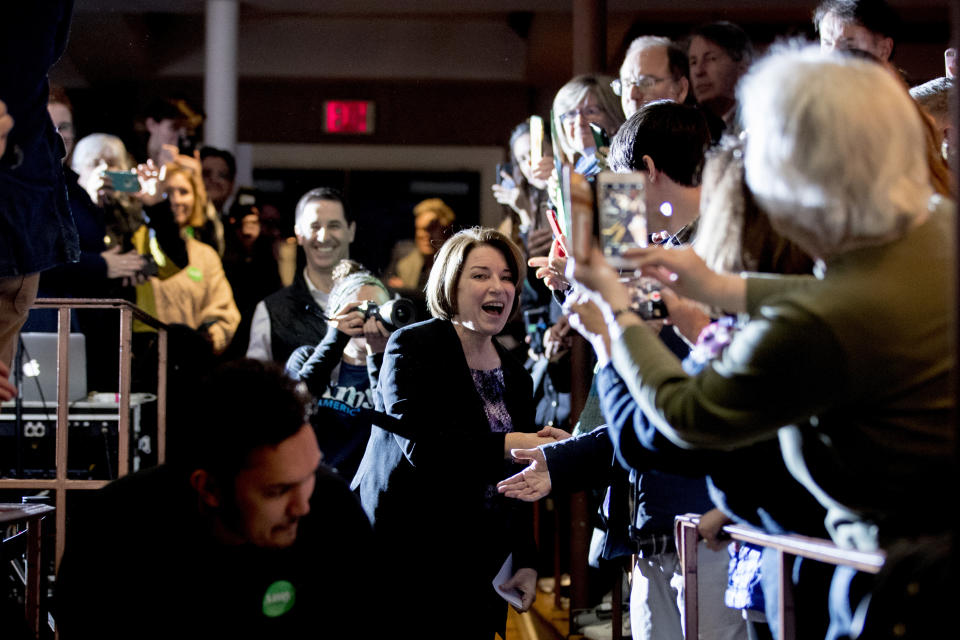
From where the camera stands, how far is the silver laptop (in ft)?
13.0

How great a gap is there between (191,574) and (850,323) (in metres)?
1.14

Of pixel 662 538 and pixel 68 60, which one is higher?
pixel 68 60

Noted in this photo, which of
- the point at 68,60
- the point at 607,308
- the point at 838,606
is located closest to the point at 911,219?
the point at 607,308

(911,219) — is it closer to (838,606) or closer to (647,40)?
(838,606)

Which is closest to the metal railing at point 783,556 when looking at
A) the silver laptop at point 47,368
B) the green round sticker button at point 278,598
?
the green round sticker button at point 278,598

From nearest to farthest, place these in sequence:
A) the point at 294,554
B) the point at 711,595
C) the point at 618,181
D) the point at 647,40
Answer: the point at 618,181 → the point at 294,554 → the point at 711,595 → the point at 647,40

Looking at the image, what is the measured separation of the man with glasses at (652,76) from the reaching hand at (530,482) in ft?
5.11

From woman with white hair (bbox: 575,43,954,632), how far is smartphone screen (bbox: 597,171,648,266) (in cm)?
23

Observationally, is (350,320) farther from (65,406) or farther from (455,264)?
(65,406)

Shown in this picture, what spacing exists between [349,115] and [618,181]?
7.85 m

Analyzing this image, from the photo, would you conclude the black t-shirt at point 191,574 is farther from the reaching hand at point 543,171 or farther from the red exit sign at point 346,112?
the red exit sign at point 346,112

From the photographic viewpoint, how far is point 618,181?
1.72m

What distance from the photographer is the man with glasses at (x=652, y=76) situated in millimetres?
3707

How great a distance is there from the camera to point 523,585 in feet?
9.43
